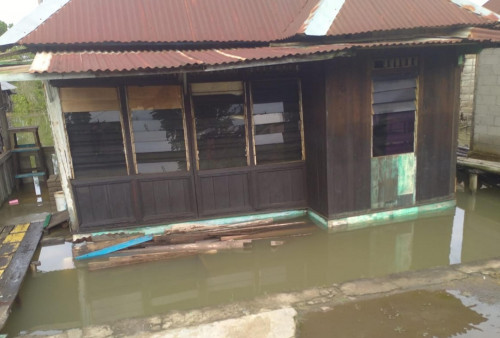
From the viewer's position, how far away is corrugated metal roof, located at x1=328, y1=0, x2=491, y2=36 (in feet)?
21.1

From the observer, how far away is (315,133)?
695 centimetres

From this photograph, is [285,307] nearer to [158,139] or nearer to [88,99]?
[158,139]

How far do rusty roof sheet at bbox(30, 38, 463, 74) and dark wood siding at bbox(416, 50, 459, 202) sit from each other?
76 centimetres

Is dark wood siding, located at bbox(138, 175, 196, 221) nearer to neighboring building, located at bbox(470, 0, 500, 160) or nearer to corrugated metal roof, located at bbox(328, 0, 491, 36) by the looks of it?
corrugated metal roof, located at bbox(328, 0, 491, 36)

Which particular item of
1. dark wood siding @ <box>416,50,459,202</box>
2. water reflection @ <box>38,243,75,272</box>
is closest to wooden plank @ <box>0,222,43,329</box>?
water reflection @ <box>38,243,75,272</box>

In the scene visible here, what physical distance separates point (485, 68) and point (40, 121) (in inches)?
1062

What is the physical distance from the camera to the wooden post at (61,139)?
6.30 metres

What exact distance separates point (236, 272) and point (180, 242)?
4.17 feet

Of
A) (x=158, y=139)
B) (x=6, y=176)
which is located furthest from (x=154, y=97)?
(x=6, y=176)

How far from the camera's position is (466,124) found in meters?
16.2

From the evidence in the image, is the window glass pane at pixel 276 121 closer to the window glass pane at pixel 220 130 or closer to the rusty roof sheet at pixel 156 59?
the window glass pane at pixel 220 130

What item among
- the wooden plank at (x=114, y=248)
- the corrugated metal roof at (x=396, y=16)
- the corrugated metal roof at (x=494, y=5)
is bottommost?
the wooden plank at (x=114, y=248)

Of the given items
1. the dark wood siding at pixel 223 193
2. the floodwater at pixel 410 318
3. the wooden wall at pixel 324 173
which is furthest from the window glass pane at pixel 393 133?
the floodwater at pixel 410 318

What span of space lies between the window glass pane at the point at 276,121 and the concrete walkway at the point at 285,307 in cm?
306
